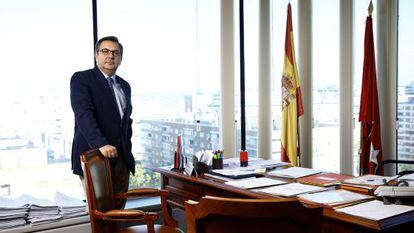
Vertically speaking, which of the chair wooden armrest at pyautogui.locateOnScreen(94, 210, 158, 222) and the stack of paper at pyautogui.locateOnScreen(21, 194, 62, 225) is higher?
the chair wooden armrest at pyautogui.locateOnScreen(94, 210, 158, 222)

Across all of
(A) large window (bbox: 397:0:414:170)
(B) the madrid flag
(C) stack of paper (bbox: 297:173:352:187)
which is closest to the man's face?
(C) stack of paper (bbox: 297:173:352:187)

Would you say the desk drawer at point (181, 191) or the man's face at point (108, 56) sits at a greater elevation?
the man's face at point (108, 56)

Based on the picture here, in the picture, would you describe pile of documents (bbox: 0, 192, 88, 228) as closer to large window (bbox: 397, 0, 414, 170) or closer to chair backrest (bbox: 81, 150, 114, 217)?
chair backrest (bbox: 81, 150, 114, 217)

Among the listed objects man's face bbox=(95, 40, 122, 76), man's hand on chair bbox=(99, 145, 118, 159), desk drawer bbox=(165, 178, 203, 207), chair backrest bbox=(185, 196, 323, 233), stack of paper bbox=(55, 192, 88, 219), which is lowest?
stack of paper bbox=(55, 192, 88, 219)

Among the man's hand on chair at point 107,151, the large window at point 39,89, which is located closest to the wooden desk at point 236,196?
the man's hand on chair at point 107,151

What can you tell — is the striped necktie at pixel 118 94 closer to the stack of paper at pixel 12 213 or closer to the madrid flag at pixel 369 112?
the stack of paper at pixel 12 213

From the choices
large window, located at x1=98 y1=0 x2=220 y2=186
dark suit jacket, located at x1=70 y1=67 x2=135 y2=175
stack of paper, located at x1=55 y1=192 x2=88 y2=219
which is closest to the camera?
dark suit jacket, located at x1=70 y1=67 x2=135 y2=175

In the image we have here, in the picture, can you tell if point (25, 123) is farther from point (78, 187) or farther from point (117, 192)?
point (117, 192)

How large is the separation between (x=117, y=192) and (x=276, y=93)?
6.24 ft

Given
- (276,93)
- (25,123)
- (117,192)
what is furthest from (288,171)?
(25,123)

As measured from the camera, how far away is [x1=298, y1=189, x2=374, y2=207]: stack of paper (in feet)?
5.43

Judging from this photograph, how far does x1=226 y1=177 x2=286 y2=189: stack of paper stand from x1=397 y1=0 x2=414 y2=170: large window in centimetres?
211

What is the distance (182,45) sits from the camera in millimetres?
3322

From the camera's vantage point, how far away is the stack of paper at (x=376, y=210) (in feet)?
4.74
